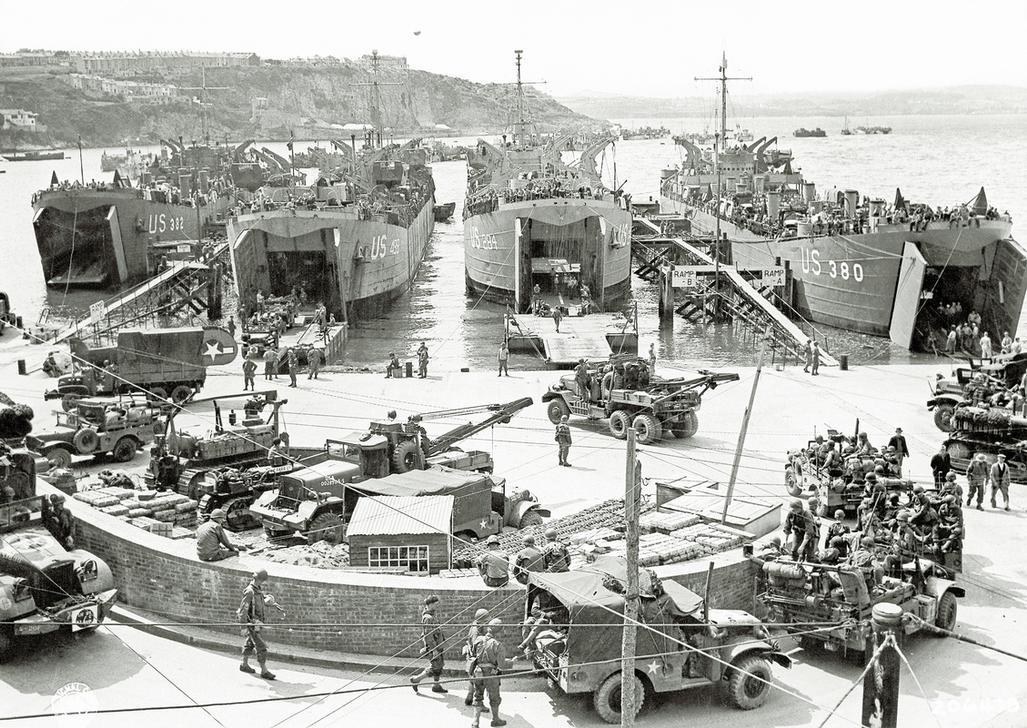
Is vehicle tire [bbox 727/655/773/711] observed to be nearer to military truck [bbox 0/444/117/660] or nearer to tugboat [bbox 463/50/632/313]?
military truck [bbox 0/444/117/660]

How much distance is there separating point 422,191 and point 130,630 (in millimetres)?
61562

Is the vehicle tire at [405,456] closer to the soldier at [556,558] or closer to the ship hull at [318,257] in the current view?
the soldier at [556,558]

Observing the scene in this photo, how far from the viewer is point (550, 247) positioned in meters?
46.6

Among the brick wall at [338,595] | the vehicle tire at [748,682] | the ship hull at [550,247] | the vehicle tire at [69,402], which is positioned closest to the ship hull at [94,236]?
the ship hull at [550,247]

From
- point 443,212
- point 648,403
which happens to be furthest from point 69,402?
point 443,212

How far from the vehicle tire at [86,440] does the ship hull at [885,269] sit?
25.1 metres

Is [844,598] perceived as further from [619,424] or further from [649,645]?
[619,424]

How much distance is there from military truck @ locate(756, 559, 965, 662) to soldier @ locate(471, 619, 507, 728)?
3259 mm

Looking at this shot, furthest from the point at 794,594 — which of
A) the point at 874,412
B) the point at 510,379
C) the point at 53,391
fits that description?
the point at 53,391

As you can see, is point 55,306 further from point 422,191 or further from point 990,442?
point 990,442

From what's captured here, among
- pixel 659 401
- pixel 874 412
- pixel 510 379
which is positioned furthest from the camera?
pixel 510 379

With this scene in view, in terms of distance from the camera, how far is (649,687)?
37.7ft

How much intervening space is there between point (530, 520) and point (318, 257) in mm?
29895

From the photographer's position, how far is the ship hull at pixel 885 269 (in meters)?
35.5
